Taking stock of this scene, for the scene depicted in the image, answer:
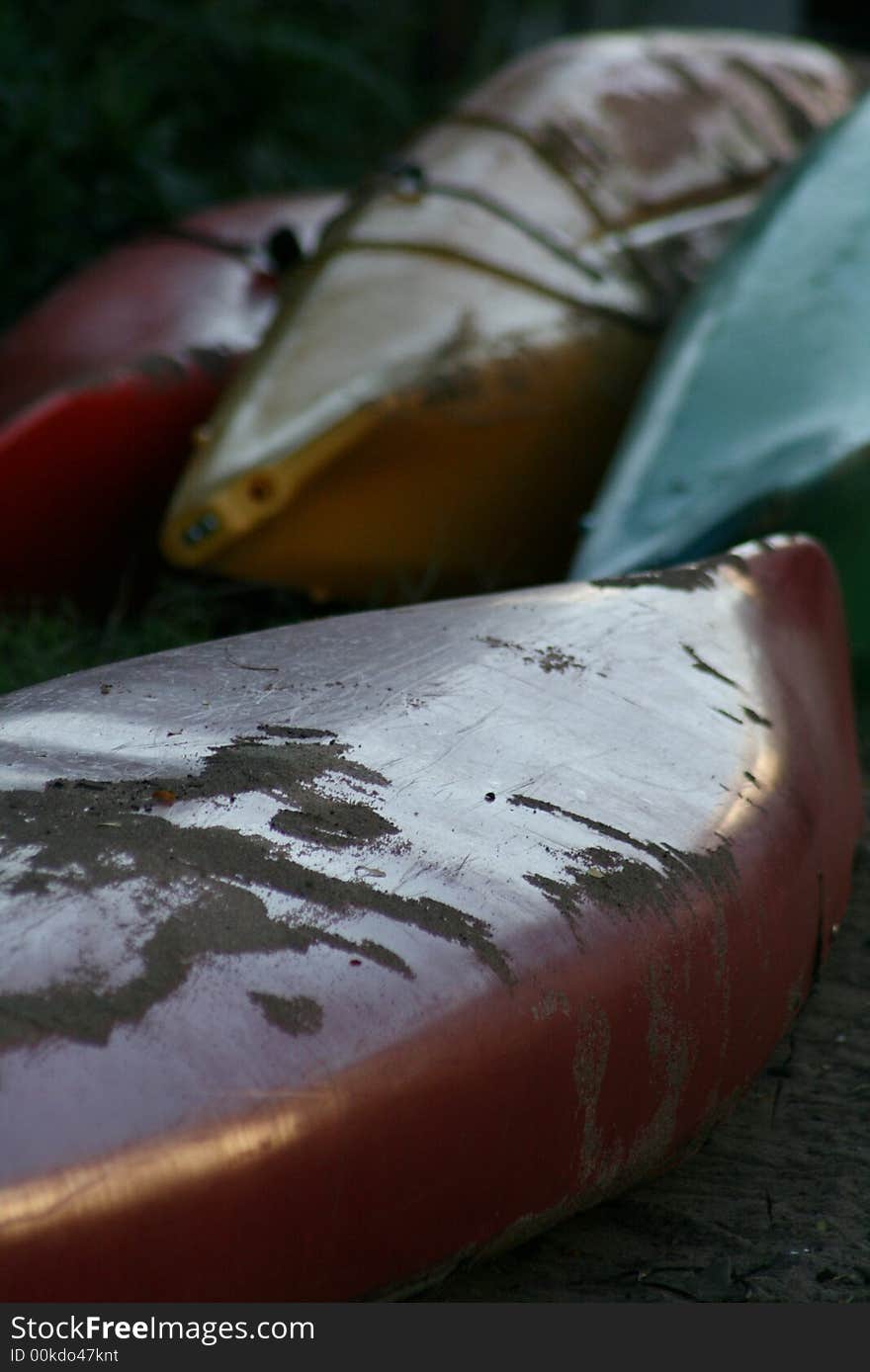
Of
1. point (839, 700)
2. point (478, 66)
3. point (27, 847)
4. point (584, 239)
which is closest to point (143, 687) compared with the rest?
point (27, 847)

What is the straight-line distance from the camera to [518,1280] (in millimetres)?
940

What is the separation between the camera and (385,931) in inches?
35.0

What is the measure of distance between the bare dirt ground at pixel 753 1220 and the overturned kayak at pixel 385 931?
1.3 inches

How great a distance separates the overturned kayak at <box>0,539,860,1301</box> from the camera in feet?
2.52

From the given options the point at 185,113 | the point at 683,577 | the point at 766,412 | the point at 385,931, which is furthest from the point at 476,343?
the point at 185,113

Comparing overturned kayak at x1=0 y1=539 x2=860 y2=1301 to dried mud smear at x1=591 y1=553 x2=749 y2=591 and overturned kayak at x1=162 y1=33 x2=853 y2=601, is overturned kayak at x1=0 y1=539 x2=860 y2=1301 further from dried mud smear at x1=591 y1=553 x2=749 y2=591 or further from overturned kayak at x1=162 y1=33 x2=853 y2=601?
overturned kayak at x1=162 y1=33 x2=853 y2=601

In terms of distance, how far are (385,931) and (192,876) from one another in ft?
0.37

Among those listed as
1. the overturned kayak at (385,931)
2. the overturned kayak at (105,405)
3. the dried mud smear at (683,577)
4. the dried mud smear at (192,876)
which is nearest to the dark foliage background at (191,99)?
the overturned kayak at (105,405)

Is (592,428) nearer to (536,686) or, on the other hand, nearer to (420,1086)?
(536,686)

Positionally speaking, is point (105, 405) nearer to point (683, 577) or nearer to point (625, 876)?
point (683, 577)

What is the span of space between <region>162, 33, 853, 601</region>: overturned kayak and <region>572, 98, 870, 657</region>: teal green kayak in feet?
0.43

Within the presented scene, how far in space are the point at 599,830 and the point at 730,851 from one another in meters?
0.12

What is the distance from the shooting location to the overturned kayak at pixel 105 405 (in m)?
1.99

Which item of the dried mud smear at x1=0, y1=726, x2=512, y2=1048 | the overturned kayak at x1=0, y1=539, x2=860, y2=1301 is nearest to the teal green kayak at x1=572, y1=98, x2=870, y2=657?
the overturned kayak at x1=0, y1=539, x2=860, y2=1301
